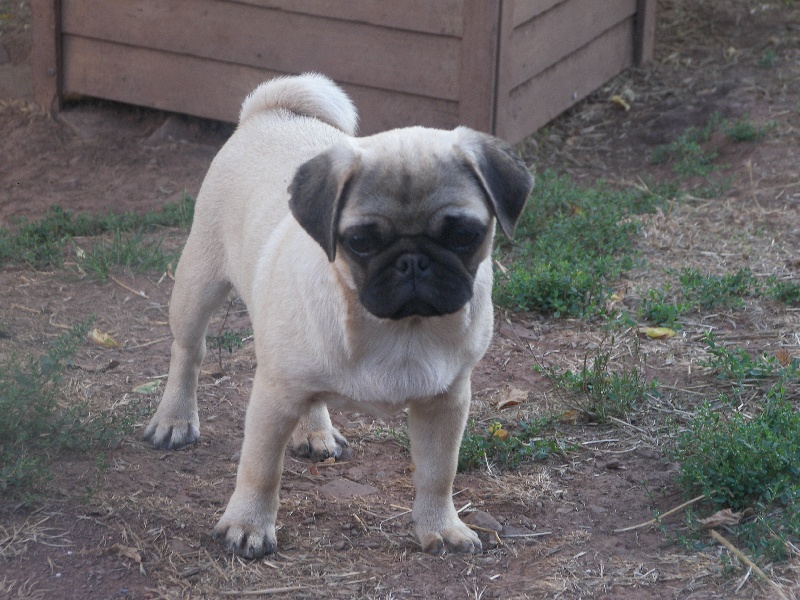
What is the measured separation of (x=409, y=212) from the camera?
2914 millimetres

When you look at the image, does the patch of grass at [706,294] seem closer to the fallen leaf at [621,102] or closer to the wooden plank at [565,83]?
the wooden plank at [565,83]

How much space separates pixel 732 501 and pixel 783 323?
176 cm

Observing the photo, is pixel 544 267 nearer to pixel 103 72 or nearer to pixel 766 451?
pixel 766 451

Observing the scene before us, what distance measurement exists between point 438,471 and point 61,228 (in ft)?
12.9

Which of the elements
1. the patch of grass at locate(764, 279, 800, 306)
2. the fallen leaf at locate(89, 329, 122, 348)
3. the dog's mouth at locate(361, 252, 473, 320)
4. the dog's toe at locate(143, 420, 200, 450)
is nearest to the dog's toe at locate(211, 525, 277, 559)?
the dog's toe at locate(143, 420, 200, 450)

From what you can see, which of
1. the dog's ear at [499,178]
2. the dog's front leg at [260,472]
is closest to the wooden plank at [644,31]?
the dog's ear at [499,178]

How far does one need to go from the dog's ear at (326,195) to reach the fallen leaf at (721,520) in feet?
5.12

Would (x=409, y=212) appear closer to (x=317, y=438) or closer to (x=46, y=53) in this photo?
A: (x=317, y=438)

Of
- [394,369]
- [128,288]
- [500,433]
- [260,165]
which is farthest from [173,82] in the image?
[394,369]

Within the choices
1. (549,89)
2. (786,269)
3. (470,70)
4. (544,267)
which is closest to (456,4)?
(470,70)

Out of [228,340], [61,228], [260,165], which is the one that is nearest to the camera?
[260,165]

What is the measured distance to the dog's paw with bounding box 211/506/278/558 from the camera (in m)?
3.42

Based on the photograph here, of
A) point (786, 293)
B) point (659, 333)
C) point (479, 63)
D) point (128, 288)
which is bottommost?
point (128, 288)

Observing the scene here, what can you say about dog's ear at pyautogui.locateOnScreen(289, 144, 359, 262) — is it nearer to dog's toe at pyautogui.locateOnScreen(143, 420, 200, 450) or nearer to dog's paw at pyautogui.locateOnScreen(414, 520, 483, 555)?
dog's paw at pyautogui.locateOnScreen(414, 520, 483, 555)
